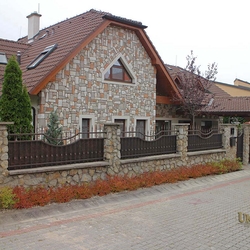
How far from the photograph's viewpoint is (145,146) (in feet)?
36.6

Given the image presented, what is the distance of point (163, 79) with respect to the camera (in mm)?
16875

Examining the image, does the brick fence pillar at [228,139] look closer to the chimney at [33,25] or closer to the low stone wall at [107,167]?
the low stone wall at [107,167]

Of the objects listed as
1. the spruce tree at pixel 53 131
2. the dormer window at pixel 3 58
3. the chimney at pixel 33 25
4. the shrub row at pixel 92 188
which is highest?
the chimney at pixel 33 25

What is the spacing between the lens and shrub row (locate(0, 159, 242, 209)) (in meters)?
7.48

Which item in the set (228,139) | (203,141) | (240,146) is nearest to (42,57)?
(203,141)

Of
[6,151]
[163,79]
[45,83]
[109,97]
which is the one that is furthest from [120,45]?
[6,151]

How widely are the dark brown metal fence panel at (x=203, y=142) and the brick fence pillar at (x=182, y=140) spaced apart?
539 millimetres

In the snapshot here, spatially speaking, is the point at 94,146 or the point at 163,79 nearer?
the point at 94,146

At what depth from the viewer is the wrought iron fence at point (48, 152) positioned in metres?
Result: 7.98

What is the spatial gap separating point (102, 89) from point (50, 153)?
573cm

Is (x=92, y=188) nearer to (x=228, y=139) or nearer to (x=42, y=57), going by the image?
(x=42, y=57)

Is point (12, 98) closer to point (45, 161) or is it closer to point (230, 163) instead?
point (45, 161)

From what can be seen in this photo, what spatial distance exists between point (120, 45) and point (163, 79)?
11.5ft

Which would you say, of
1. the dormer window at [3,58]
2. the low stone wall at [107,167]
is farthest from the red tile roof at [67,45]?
the low stone wall at [107,167]
